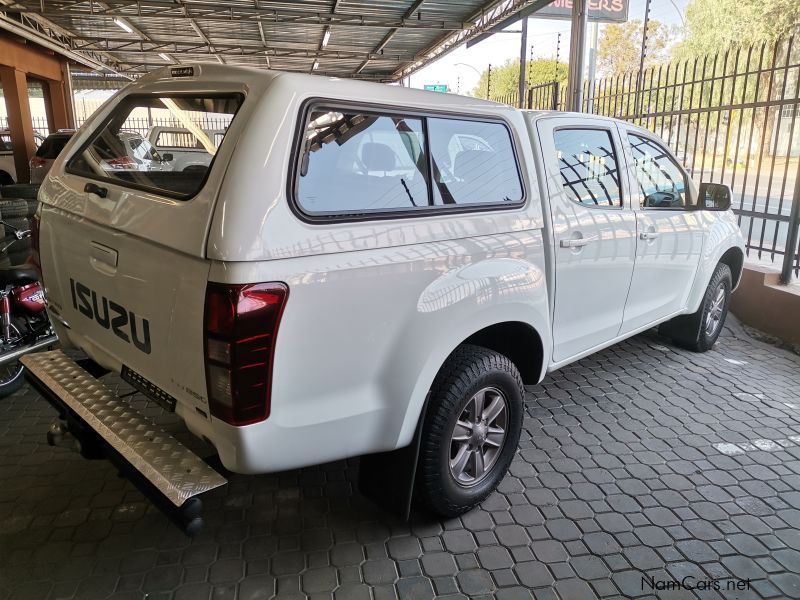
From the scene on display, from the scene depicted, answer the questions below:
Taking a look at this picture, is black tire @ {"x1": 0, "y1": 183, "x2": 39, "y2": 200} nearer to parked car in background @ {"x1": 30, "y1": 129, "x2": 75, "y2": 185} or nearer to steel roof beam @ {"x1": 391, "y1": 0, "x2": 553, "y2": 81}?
parked car in background @ {"x1": 30, "y1": 129, "x2": 75, "y2": 185}

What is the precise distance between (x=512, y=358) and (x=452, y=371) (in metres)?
0.77

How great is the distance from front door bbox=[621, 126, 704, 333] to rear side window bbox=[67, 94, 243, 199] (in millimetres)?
2738

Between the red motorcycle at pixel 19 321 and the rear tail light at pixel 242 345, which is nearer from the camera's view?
the rear tail light at pixel 242 345

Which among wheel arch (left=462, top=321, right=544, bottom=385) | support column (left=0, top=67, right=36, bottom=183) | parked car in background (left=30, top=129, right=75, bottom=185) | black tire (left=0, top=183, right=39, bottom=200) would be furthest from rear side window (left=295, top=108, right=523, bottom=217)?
support column (left=0, top=67, right=36, bottom=183)

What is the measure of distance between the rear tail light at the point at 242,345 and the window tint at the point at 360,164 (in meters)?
0.39

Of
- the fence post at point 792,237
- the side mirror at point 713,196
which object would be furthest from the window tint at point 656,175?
the fence post at point 792,237

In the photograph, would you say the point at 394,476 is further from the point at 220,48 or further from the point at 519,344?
the point at 220,48

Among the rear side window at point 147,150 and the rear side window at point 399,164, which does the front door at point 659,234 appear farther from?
the rear side window at point 147,150

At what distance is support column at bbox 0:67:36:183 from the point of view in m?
14.7

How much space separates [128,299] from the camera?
91.7 inches

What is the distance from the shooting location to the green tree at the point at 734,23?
24.5 meters

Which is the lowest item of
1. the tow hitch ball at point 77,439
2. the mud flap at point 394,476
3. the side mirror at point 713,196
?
the mud flap at point 394,476

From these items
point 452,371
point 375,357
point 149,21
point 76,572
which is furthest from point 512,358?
point 149,21

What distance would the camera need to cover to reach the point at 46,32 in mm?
13711
